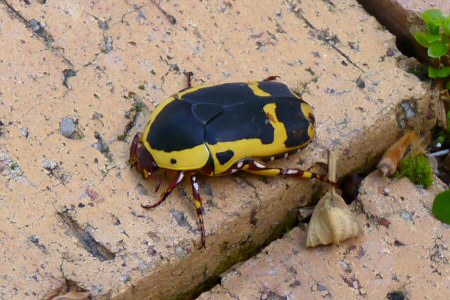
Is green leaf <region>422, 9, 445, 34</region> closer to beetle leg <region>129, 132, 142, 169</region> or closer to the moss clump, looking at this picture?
the moss clump

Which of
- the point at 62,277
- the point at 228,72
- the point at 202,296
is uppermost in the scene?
the point at 228,72

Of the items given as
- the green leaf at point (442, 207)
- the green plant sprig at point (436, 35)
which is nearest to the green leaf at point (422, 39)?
the green plant sprig at point (436, 35)

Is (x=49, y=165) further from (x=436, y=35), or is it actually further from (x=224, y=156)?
(x=436, y=35)

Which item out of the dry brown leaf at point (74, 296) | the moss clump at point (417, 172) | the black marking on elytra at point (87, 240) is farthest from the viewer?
the moss clump at point (417, 172)

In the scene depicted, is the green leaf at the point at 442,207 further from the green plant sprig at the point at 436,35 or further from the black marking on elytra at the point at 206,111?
the black marking on elytra at the point at 206,111

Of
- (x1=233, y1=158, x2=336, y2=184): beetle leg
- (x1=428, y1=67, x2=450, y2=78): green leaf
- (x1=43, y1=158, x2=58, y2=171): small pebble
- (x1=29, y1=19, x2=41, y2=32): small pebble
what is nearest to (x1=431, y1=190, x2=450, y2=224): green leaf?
(x1=233, y1=158, x2=336, y2=184): beetle leg

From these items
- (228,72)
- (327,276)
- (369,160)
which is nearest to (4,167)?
(228,72)

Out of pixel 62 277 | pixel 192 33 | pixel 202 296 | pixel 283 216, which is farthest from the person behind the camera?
pixel 192 33

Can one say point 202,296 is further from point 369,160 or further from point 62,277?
point 369,160
